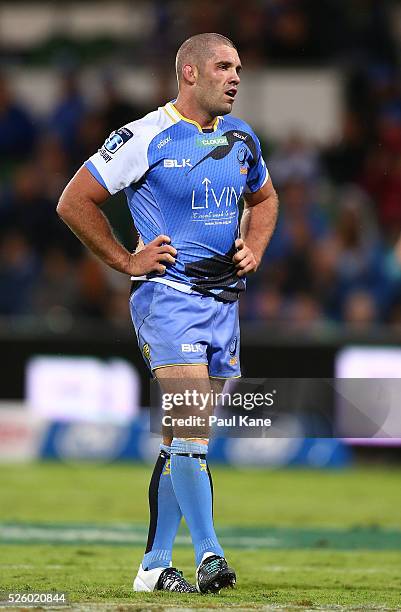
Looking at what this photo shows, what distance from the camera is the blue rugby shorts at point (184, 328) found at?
601cm

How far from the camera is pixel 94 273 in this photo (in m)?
14.0

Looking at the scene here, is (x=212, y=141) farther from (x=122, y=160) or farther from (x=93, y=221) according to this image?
(x=93, y=221)

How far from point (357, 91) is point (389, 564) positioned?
379 inches

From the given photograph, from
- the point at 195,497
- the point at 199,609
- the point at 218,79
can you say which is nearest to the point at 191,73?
the point at 218,79

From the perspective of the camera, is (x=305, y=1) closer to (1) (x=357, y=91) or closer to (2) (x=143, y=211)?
(1) (x=357, y=91)

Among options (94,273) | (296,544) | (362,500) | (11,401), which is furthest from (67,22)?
(296,544)

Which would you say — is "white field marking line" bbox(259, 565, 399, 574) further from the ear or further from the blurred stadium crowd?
the blurred stadium crowd

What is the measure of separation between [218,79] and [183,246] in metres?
0.76

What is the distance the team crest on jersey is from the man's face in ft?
1.18

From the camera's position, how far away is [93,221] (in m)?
6.05

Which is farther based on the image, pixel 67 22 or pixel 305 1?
pixel 67 22

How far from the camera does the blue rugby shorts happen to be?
237 inches

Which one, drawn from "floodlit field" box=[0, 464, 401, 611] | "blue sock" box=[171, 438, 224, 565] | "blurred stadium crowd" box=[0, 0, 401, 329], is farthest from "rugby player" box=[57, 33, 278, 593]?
"blurred stadium crowd" box=[0, 0, 401, 329]

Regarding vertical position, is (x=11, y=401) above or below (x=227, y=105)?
below
